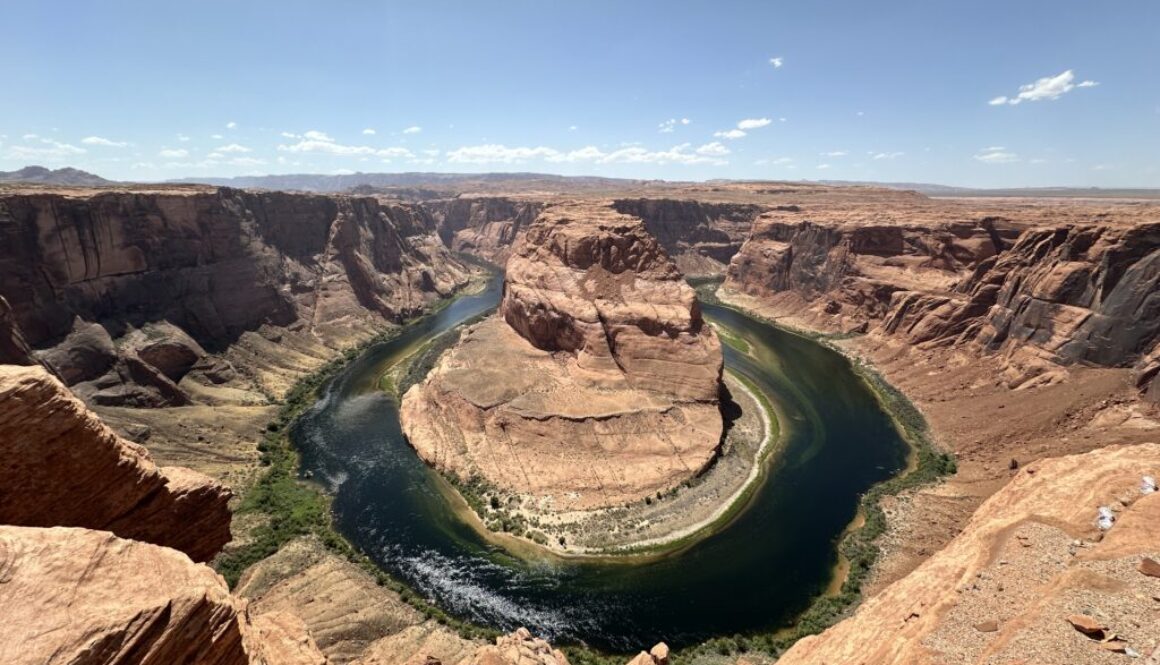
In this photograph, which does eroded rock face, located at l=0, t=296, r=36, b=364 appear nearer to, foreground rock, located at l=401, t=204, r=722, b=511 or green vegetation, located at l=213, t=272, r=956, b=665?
green vegetation, located at l=213, t=272, r=956, b=665

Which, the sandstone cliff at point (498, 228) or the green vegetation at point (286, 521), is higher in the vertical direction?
the sandstone cliff at point (498, 228)

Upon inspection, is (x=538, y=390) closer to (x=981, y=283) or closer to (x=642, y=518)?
(x=642, y=518)

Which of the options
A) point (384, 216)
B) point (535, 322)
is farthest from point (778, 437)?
point (384, 216)

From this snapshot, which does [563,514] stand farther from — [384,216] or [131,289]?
[384,216]

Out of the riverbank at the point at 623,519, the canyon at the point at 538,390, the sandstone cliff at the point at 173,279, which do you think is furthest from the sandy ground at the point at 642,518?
the sandstone cliff at the point at 173,279

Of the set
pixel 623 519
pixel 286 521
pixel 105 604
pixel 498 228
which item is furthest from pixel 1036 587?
pixel 498 228

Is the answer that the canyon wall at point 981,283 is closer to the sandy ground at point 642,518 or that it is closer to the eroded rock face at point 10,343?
the sandy ground at point 642,518
